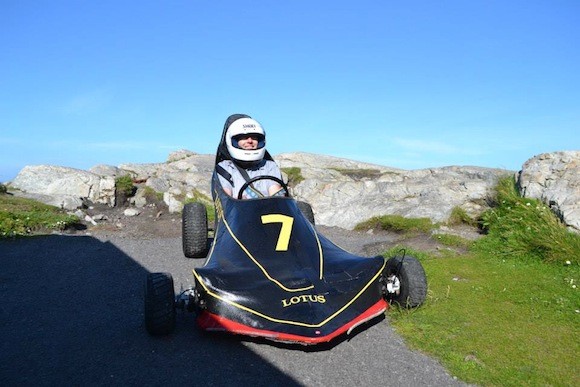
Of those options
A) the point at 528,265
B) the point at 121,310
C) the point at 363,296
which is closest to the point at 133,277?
the point at 121,310

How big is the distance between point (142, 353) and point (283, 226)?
75.0 inches

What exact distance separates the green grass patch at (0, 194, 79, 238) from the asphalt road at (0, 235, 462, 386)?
386cm

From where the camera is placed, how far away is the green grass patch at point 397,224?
9797mm

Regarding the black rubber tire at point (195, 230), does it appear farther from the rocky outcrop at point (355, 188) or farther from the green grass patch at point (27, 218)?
the rocky outcrop at point (355, 188)

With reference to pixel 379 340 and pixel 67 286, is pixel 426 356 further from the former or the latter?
pixel 67 286

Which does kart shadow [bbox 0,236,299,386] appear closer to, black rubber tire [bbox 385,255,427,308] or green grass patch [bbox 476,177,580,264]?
black rubber tire [bbox 385,255,427,308]

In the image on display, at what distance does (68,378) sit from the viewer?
3234mm

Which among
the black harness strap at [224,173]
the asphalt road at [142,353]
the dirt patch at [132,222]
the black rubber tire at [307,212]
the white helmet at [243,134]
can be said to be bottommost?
the dirt patch at [132,222]

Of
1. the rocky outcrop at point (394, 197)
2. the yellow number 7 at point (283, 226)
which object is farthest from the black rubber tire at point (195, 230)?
the rocky outcrop at point (394, 197)

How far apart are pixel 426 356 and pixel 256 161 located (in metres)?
4.44

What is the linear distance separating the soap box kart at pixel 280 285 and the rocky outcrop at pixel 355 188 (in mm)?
4225

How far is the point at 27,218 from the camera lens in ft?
31.4

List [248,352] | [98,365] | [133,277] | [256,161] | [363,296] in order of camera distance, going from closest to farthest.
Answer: [98,365] < [248,352] < [363,296] < [133,277] < [256,161]

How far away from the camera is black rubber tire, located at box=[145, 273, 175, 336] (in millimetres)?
3855
